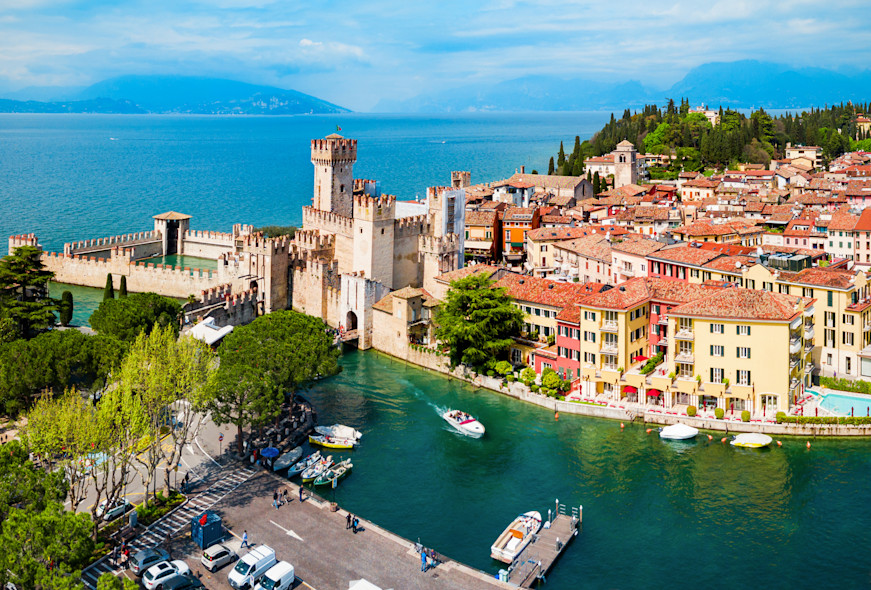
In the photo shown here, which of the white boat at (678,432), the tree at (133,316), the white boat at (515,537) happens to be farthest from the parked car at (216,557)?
the white boat at (678,432)

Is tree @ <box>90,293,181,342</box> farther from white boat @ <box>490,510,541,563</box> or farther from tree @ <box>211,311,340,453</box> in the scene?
white boat @ <box>490,510,541,563</box>

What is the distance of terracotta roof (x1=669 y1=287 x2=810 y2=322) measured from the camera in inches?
1722

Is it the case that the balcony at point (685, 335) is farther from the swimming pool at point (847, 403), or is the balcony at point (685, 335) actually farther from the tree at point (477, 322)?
the tree at point (477, 322)

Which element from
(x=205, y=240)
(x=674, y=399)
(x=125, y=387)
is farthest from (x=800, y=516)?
(x=205, y=240)

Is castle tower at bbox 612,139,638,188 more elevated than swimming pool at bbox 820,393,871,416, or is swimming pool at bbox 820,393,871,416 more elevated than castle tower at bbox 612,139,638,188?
castle tower at bbox 612,139,638,188

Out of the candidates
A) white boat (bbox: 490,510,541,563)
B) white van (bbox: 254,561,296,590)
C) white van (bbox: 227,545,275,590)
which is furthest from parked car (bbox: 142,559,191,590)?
white boat (bbox: 490,510,541,563)

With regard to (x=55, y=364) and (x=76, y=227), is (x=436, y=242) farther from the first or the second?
(x=76, y=227)

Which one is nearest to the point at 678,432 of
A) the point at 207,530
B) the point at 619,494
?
the point at 619,494

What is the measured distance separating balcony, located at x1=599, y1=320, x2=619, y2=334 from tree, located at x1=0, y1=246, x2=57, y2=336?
32.6 m

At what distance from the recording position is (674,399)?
1786 inches

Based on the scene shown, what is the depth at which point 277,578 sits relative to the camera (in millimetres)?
27344

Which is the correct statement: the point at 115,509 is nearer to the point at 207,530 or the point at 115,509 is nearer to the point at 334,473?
the point at 207,530

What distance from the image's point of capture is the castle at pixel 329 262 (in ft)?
196

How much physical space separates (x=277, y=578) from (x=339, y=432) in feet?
47.5
